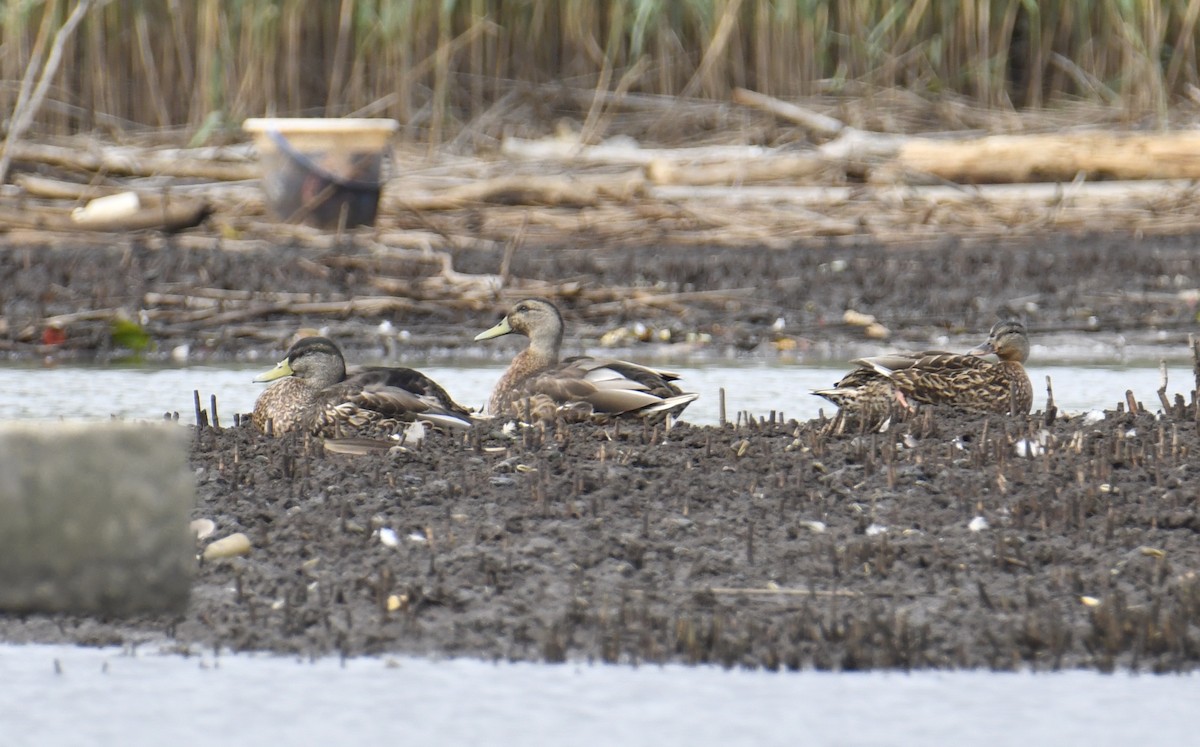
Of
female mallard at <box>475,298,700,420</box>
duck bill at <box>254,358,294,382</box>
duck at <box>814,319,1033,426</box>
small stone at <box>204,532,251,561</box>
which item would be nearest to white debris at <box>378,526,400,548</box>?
small stone at <box>204,532,251,561</box>

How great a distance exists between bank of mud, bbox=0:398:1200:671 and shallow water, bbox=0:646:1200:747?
3.7 inches

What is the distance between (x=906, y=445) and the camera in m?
5.84

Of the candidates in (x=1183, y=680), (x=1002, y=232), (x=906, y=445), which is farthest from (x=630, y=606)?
(x=1002, y=232)

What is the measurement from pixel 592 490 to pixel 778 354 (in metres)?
4.66

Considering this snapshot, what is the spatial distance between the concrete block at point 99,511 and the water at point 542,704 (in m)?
0.23

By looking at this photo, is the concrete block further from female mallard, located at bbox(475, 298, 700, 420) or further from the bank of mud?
female mallard, located at bbox(475, 298, 700, 420)

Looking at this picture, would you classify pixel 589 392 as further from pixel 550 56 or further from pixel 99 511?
pixel 550 56

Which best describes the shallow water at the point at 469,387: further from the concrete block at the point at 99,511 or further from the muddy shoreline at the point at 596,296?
the concrete block at the point at 99,511

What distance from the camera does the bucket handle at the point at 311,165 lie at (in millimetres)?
13102

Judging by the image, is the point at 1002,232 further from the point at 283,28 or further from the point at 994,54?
the point at 283,28

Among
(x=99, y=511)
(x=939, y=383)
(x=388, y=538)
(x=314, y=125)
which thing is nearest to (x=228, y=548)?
(x=388, y=538)

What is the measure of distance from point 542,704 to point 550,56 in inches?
592

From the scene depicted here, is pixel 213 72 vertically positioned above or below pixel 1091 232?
above

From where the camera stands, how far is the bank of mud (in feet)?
13.0
